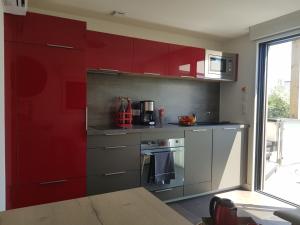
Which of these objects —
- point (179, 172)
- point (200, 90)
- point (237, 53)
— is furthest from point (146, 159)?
point (237, 53)

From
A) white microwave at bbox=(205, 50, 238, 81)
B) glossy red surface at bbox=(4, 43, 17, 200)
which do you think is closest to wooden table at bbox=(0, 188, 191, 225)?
glossy red surface at bbox=(4, 43, 17, 200)

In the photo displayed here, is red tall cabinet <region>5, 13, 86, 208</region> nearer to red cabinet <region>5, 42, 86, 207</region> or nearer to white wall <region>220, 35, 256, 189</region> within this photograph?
red cabinet <region>5, 42, 86, 207</region>

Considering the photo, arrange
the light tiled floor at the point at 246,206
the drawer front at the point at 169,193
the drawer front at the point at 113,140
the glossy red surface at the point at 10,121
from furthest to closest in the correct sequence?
the drawer front at the point at 169,193
the light tiled floor at the point at 246,206
the drawer front at the point at 113,140
the glossy red surface at the point at 10,121

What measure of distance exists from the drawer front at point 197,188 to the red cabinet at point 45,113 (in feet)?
4.58

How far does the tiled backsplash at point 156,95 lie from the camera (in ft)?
9.84

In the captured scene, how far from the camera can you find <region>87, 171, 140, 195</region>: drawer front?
2.44 metres

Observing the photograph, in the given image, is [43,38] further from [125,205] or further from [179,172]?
[179,172]

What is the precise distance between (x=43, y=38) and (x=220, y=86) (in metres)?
2.85

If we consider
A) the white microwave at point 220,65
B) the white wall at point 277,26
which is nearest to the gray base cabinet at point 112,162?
the white microwave at point 220,65

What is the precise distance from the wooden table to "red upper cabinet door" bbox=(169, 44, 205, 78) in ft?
7.61

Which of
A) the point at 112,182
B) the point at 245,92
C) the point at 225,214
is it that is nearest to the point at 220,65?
the point at 245,92

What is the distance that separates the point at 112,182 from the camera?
8.34 ft

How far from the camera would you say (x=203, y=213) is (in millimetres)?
2645

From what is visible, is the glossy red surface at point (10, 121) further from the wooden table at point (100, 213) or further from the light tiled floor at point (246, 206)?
the light tiled floor at point (246, 206)
